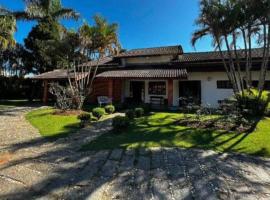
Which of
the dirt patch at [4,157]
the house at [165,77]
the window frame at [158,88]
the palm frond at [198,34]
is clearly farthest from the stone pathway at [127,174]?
the window frame at [158,88]

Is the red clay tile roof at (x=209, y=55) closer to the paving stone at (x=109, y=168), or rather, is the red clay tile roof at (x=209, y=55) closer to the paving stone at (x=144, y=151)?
the paving stone at (x=144, y=151)

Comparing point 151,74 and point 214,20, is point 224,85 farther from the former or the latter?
point 214,20

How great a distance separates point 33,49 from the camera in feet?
98.8

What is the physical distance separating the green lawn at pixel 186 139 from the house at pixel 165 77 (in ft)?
25.8

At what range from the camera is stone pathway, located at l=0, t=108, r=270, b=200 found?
4172mm

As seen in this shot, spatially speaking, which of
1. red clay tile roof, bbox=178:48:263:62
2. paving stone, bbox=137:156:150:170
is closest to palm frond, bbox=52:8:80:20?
red clay tile roof, bbox=178:48:263:62

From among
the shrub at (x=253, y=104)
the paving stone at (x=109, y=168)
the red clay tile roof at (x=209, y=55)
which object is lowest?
the paving stone at (x=109, y=168)

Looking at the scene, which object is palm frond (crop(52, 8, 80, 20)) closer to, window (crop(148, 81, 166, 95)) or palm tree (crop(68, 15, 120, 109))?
palm tree (crop(68, 15, 120, 109))

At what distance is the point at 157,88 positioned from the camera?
1983 centimetres

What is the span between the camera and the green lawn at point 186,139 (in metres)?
7.08

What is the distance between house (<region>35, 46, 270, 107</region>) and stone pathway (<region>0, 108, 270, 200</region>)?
1086 centimetres

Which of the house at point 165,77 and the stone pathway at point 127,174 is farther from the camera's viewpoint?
the house at point 165,77

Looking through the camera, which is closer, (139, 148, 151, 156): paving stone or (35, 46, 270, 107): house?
(139, 148, 151, 156): paving stone

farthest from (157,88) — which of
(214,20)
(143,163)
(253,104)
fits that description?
(143,163)
